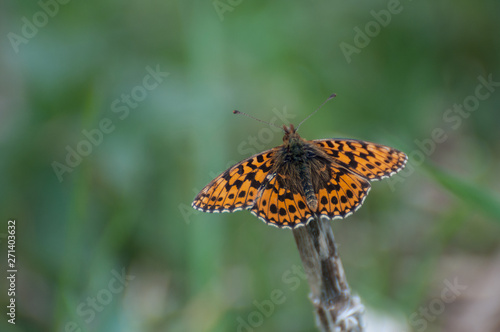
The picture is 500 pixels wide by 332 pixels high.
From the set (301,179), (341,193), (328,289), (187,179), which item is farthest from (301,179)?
(187,179)

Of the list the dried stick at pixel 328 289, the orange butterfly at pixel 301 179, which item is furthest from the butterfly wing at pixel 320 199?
the dried stick at pixel 328 289

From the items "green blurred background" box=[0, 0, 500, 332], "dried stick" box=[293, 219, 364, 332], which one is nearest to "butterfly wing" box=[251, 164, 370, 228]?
"dried stick" box=[293, 219, 364, 332]

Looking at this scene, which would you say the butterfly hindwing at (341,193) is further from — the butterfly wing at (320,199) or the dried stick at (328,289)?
the dried stick at (328,289)

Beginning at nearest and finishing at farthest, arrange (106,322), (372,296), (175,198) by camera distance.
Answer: (106,322), (372,296), (175,198)

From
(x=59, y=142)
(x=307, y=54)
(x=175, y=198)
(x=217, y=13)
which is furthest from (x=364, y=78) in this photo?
(x=59, y=142)

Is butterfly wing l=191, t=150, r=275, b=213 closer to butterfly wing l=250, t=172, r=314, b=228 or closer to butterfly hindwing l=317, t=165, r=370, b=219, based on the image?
butterfly wing l=250, t=172, r=314, b=228

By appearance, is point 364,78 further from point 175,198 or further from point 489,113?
point 175,198

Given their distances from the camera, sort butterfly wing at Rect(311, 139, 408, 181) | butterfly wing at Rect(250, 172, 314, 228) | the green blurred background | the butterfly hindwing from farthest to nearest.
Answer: the green blurred background → butterfly wing at Rect(311, 139, 408, 181) → the butterfly hindwing → butterfly wing at Rect(250, 172, 314, 228)
